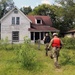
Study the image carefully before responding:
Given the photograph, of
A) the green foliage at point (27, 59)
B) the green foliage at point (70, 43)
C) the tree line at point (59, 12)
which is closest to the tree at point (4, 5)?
the tree line at point (59, 12)

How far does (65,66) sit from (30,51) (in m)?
2.15

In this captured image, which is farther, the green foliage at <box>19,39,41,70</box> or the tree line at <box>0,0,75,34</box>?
the tree line at <box>0,0,75,34</box>

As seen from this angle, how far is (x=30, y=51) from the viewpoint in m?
15.7

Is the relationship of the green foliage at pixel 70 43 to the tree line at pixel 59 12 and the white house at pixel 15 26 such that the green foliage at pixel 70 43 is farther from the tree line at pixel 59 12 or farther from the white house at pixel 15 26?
the white house at pixel 15 26

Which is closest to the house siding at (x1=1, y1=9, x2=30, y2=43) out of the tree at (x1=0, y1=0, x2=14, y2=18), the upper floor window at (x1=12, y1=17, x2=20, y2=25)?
the upper floor window at (x1=12, y1=17, x2=20, y2=25)

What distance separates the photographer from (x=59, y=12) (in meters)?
43.5

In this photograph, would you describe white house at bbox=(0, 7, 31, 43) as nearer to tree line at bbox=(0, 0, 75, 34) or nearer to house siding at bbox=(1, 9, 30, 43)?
house siding at bbox=(1, 9, 30, 43)

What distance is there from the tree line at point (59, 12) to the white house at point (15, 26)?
551cm

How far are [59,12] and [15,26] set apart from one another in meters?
7.87

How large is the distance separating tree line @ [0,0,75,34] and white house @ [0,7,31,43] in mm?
5514

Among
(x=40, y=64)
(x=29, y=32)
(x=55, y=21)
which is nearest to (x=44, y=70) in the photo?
(x=40, y=64)

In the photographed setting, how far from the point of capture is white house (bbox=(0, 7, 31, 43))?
4559 cm

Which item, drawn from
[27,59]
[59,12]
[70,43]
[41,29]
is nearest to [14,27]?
[41,29]

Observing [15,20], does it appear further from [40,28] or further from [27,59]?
[27,59]
